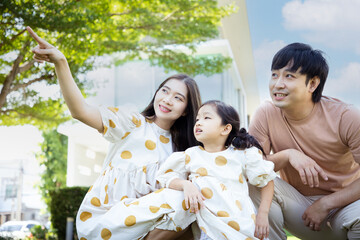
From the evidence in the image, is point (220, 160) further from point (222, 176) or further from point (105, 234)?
point (105, 234)

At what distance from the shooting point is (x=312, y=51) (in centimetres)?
170

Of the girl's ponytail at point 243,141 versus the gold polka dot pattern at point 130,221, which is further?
the girl's ponytail at point 243,141

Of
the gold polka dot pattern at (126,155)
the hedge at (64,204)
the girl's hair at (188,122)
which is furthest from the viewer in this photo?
the hedge at (64,204)

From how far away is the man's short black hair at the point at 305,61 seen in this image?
1655mm

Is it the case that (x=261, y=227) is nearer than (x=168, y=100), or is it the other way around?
(x=261, y=227)

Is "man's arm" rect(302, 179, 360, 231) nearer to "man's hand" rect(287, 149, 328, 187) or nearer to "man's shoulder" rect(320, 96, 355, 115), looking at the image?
"man's hand" rect(287, 149, 328, 187)

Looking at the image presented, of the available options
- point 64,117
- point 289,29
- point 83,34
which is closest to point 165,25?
point 83,34

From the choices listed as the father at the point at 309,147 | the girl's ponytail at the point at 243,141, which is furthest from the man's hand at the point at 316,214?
the girl's ponytail at the point at 243,141

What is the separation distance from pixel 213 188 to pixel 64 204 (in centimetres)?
398

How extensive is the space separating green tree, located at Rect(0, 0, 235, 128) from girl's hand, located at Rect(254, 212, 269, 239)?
10.5 ft

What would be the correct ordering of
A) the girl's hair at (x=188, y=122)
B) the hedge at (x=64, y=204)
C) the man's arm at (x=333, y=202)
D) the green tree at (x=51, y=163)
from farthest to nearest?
the green tree at (x=51, y=163)
the hedge at (x=64, y=204)
the girl's hair at (x=188, y=122)
the man's arm at (x=333, y=202)

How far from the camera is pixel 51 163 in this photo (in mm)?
7809

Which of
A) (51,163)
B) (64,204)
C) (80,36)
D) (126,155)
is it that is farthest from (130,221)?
(51,163)

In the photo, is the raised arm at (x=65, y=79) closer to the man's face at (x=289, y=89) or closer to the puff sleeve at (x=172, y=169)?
the puff sleeve at (x=172, y=169)
